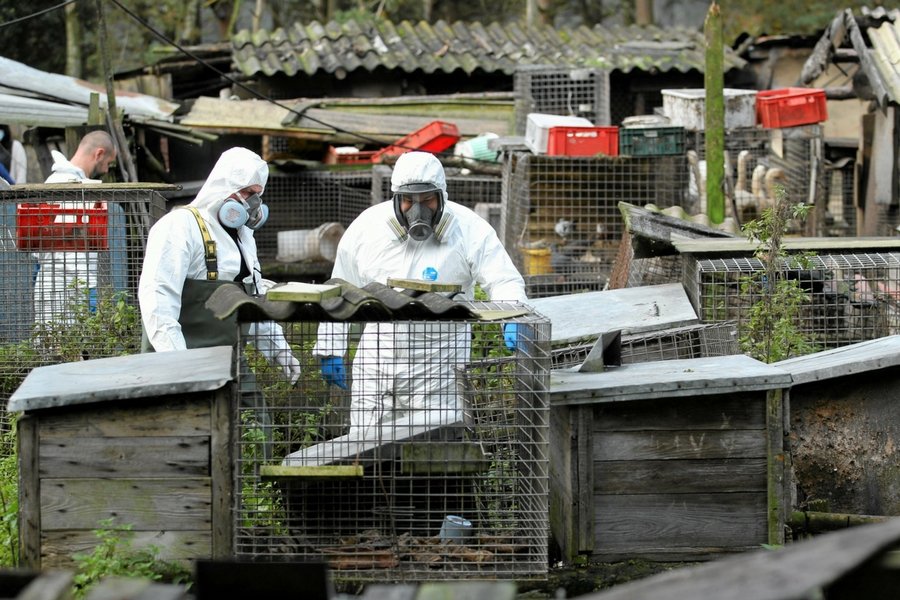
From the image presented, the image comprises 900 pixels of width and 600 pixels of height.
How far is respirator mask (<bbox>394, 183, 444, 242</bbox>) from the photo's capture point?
268 inches

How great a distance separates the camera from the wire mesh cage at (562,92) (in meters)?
15.5

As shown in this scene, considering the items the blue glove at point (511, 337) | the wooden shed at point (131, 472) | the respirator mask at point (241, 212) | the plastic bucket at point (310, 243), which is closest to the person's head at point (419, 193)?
the respirator mask at point (241, 212)

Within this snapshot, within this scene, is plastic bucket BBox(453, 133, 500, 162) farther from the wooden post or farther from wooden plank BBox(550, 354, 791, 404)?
wooden plank BBox(550, 354, 791, 404)

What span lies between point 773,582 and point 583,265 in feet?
32.0

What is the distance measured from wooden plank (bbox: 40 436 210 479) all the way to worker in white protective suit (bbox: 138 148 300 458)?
134cm

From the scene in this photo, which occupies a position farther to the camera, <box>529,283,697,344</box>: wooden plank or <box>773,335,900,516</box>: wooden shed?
<box>529,283,697,344</box>: wooden plank

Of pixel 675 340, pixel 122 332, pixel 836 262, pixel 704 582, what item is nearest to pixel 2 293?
pixel 122 332

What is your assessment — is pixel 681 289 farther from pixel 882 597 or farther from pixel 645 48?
pixel 645 48

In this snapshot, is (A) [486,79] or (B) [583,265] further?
(A) [486,79]

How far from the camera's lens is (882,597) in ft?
10.4

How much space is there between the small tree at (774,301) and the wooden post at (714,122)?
3.46 meters

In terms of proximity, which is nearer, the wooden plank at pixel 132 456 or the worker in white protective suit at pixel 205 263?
the wooden plank at pixel 132 456

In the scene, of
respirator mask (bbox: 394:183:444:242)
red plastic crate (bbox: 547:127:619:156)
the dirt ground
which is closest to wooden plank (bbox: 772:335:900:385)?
the dirt ground

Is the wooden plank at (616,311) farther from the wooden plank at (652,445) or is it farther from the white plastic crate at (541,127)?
the white plastic crate at (541,127)
